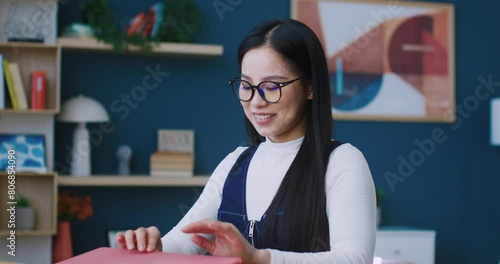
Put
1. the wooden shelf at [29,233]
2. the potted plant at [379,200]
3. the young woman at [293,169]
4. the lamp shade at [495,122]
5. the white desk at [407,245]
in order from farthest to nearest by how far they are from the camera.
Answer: the lamp shade at [495,122], the potted plant at [379,200], the white desk at [407,245], the wooden shelf at [29,233], the young woman at [293,169]

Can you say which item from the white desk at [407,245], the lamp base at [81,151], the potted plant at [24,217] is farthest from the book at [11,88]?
the white desk at [407,245]

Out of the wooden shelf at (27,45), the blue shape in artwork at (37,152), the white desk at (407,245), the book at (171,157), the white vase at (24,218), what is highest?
the wooden shelf at (27,45)

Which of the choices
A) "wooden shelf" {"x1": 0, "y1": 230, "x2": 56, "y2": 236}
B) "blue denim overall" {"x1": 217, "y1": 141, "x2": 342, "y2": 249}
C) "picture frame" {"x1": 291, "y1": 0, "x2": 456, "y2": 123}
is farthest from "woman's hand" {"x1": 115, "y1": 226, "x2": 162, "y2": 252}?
"picture frame" {"x1": 291, "y1": 0, "x2": 456, "y2": 123}

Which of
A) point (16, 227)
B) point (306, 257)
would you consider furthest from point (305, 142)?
point (16, 227)

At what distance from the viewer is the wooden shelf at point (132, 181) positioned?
4113 mm

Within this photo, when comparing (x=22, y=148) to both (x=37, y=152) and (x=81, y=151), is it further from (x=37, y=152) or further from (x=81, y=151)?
(x=81, y=151)

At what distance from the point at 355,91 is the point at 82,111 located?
1.76 metres

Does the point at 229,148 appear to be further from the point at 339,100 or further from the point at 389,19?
the point at 389,19

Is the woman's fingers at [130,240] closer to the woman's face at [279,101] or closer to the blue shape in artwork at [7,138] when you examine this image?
the woman's face at [279,101]

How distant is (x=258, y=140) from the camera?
1.57 m

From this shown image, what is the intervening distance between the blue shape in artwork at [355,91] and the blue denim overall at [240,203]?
3371 millimetres

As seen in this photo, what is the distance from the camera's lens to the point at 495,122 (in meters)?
4.88

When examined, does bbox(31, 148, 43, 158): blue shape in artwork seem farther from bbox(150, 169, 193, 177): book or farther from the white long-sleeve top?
the white long-sleeve top

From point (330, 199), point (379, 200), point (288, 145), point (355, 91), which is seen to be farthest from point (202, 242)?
point (355, 91)
